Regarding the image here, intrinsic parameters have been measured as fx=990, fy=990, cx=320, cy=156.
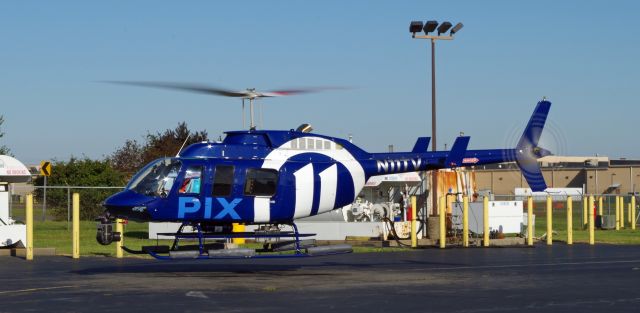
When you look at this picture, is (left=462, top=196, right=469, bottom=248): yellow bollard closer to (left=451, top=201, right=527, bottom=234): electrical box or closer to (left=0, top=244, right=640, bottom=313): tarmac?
(left=451, top=201, right=527, bottom=234): electrical box

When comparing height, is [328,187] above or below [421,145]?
below

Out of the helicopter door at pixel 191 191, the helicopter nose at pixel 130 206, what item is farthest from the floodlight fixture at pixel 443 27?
the helicopter nose at pixel 130 206

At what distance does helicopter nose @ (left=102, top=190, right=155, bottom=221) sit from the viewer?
20.4 meters

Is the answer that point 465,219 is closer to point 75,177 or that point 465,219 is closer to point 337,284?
point 337,284

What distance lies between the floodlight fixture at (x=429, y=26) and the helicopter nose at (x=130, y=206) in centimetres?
2128

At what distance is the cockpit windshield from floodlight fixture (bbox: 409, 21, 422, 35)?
2031 centimetres

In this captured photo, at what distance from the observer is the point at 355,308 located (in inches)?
582

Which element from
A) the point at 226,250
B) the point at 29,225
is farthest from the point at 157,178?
the point at 29,225

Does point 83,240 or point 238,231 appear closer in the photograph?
point 238,231

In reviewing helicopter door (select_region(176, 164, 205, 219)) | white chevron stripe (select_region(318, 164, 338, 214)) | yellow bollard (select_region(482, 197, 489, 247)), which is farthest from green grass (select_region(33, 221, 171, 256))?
yellow bollard (select_region(482, 197, 489, 247))

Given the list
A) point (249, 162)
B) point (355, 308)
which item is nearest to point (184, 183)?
point (249, 162)

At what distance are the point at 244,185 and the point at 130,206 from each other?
2.45 m

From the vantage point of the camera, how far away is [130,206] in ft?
66.8

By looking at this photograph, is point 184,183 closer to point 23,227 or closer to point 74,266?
point 74,266
